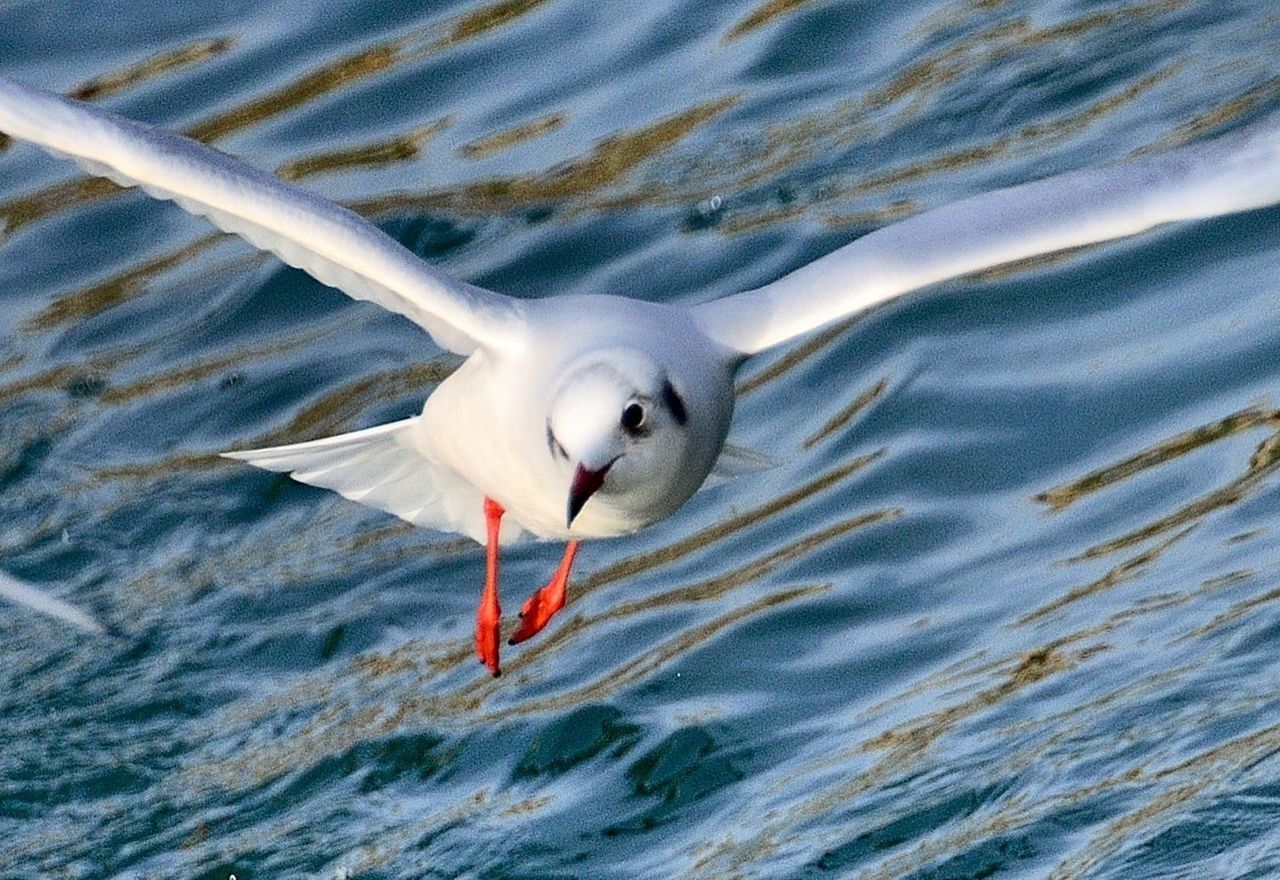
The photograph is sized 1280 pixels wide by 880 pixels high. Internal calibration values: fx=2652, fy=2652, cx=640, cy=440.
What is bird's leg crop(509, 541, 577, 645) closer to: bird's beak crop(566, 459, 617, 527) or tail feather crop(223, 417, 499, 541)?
tail feather crop(223, 417, 499, 541)

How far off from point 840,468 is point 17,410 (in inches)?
126

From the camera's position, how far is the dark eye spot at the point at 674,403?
20.9ft

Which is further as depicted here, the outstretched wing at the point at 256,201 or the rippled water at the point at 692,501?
the rippled water at the point at 692,501

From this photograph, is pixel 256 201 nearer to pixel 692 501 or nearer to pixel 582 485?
pixel 582 485

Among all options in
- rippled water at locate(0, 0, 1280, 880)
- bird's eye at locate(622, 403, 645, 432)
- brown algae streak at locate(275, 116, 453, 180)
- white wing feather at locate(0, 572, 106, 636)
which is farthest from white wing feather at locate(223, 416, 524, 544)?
brown algae streak at locate(275, 116, 453, 180)

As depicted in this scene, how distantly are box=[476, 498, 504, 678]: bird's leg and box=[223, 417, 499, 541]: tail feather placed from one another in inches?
6.0

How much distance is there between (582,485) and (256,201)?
1.23 metres

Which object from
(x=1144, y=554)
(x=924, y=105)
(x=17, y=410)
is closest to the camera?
(x=1144, y=554)

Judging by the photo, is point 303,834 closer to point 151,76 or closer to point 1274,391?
point 1274,391

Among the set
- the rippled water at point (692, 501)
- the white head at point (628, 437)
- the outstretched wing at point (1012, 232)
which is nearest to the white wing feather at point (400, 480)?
the rippled water at point (692, 501)

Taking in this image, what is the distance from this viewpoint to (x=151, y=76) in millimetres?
11883

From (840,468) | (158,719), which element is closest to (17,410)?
(158,719)

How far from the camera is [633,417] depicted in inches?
245

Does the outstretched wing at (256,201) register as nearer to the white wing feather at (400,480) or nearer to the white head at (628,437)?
the white head at (628,437)
